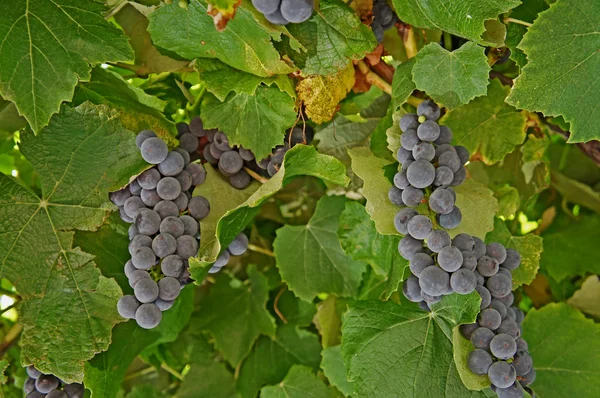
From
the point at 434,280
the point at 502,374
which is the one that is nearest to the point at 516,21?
the point at 434,280

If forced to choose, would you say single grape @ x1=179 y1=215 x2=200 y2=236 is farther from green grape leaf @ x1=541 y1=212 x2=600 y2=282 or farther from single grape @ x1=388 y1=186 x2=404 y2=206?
green grape leaf @ x1=541 y1=212 x2=600 y2=282

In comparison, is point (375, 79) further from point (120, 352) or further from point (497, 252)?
point (120, 352)

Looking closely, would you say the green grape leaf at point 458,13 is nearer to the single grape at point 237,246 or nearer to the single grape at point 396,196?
the single grape at point 396,196

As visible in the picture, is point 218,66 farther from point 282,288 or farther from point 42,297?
point 282,288

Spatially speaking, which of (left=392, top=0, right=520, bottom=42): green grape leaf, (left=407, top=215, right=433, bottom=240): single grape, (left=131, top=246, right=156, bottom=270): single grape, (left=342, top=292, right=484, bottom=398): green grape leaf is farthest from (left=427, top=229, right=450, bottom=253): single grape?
(left=131, top=246, right=156, bottom=270): single grape

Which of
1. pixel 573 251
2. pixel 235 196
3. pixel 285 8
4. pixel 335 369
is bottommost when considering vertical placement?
pixel 335 369

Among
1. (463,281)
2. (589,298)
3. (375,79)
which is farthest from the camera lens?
(589,298)

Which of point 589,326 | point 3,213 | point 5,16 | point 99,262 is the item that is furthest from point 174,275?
point 589,326
